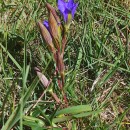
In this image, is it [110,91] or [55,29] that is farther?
[110,91]

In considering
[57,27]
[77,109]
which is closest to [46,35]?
[57,27]

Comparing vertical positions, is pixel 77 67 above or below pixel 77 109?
above

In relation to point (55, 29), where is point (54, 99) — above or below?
below

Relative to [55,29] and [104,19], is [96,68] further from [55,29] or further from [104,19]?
[55,29]

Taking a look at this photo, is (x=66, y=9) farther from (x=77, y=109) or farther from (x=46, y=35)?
(x=77, y=109)

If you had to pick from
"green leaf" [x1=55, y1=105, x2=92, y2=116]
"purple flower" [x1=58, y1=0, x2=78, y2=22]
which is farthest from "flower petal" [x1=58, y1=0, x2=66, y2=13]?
"green leaf" [x1=55, y1=105, x2=92, y2=116]

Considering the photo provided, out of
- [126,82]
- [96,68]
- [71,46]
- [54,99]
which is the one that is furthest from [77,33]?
[54,99]

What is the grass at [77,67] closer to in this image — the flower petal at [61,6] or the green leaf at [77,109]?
the green leaf at [77,109]

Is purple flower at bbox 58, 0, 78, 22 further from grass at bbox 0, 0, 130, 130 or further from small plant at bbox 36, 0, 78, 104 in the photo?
grass at bbox 0, 0, 130, 130
